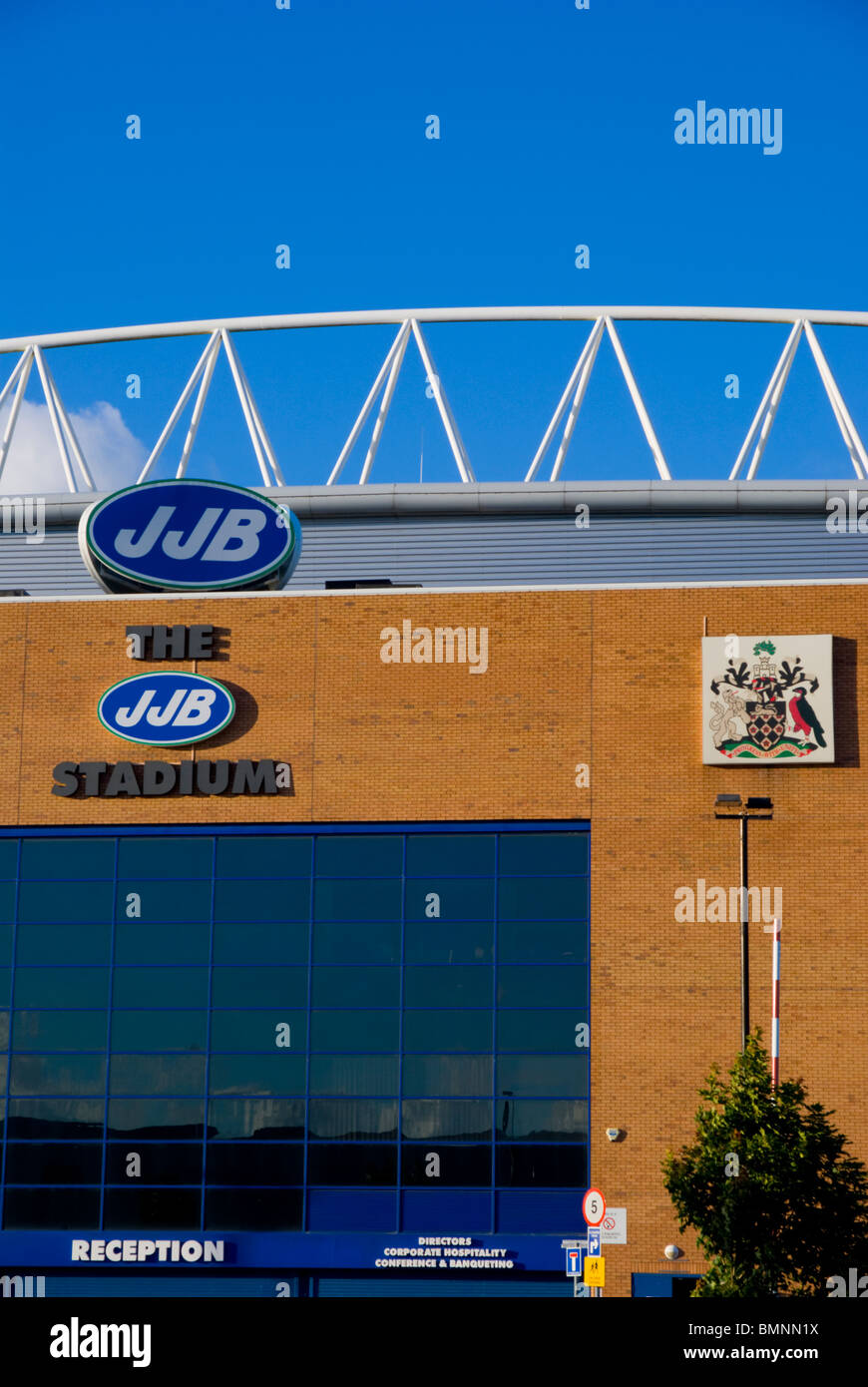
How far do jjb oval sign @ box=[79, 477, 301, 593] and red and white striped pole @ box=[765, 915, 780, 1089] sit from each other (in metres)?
13.2

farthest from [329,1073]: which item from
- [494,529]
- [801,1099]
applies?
[494,529]

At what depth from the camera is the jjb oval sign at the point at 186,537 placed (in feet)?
110

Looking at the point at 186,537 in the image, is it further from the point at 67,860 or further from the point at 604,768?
the point at 604,768

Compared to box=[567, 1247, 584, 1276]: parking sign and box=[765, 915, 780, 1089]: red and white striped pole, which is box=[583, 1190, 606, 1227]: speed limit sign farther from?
box=[765, 915, 780, 1089]: red and white striped pole

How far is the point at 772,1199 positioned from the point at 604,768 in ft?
Result: 31.3

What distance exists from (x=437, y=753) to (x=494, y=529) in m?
14.6

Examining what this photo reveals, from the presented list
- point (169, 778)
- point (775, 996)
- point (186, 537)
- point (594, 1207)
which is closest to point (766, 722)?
point (775, 996)

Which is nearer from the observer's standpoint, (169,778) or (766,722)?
(766,722)

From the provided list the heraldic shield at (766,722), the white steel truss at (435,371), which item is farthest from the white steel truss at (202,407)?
the heraldic shield at (766,722)

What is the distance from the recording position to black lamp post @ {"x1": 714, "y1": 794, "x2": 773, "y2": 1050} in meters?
28.9

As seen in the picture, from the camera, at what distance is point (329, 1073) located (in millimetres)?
30219

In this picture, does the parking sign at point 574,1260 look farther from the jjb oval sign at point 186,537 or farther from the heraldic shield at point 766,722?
the jjb oval sign at point 186,537

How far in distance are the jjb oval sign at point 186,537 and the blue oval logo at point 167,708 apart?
2.39m

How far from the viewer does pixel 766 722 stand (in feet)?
100
